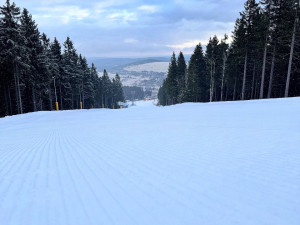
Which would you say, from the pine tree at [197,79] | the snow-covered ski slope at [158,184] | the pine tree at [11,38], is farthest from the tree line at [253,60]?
the pine tree at [11,38]

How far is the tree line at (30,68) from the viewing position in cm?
2083

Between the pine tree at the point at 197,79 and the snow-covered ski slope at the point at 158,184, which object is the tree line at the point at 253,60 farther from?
the snow-covered ski slope at the point at 158,184

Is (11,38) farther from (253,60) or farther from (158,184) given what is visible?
(253,60)

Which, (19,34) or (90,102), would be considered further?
(90,102)

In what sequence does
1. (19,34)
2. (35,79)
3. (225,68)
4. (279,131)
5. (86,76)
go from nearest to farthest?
1. (279,131)
2. (19,34)
3. (35,79)
4. (225,68)
5. (86,76)

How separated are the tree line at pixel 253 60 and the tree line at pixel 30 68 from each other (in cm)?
2460

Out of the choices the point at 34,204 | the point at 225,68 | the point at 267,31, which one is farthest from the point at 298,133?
the point at 225,68

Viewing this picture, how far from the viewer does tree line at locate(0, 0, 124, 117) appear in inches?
820

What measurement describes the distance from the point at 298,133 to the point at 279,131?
0.60 m

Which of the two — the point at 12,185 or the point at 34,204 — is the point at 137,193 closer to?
the point at 34,204

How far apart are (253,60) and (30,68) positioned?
34.1m

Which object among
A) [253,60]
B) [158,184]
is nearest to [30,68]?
[158,184]

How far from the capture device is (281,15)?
70.3 ft

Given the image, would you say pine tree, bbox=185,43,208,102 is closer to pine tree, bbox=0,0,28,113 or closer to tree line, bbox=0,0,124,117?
tree line, bbox=0,0,124,117
